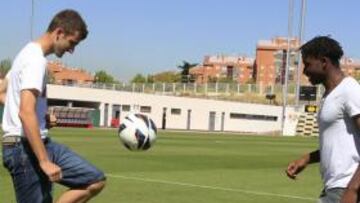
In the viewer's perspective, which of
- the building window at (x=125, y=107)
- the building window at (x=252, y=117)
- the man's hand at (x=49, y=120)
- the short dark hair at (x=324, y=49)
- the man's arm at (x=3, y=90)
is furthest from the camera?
the building window at (x=252, y=117)

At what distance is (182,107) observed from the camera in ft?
322

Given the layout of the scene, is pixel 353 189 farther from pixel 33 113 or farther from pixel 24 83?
pixel 24 83

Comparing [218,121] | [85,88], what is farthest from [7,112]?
[218,121]

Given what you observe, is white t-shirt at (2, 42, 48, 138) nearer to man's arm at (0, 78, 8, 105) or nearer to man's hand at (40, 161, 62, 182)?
man's hand at (40, 161, 62, 182)

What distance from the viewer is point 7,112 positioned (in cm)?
688

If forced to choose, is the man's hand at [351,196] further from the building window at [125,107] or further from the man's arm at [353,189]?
the building window at [125,107]

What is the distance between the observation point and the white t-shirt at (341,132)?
247 inches

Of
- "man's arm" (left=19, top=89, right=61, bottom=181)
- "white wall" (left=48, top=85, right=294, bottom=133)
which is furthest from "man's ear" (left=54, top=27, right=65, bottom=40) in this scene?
"white wall" (left=48, top=85, right=294, bottom=133)

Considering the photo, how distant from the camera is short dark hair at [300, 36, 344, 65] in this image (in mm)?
6410

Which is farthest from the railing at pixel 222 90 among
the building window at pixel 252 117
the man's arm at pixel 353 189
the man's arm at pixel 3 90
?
the man's arm at pixel 353 189

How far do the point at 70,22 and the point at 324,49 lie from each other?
203 centimetres

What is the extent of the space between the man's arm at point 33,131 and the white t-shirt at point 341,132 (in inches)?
84.2

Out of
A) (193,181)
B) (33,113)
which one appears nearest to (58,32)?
(33,113)

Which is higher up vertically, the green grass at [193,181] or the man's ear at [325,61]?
the man's ear at [325,61]
